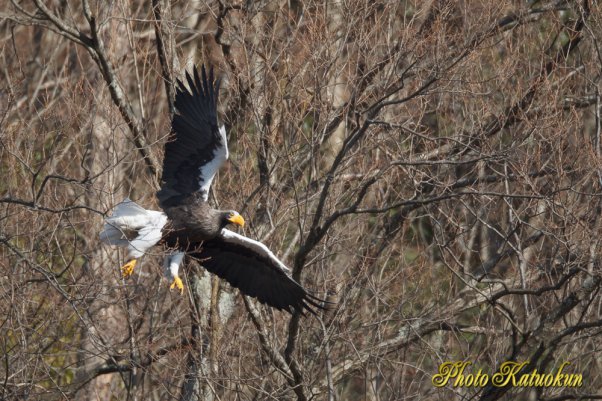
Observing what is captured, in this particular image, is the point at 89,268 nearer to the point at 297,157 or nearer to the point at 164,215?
the point at 164,215

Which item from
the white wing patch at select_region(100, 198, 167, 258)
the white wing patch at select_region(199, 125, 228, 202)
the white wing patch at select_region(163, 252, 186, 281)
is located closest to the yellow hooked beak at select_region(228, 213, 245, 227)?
the white wing patch at select_region(199, 125, 228, 202)

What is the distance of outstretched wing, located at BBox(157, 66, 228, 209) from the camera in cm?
929

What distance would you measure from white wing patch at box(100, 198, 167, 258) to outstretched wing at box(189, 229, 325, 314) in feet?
2.49

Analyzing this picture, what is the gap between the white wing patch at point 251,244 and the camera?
9195 mm

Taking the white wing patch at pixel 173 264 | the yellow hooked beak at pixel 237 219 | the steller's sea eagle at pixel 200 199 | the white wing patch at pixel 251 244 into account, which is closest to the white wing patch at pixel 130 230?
the steller's sea eagle at pixel 200 199

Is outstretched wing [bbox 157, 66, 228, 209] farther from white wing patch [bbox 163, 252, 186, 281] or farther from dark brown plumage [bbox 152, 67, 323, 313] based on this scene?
white wing patch [bbox 163, 252, 186, 281]

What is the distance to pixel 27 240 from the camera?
10.2 meters

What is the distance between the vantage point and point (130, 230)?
8633 millimetres

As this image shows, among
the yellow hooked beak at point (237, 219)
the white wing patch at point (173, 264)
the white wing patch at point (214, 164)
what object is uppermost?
the white wing patch at point (214, 164)

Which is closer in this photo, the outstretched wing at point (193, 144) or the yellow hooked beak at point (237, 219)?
the yellow hooked beak at point (237, 219)

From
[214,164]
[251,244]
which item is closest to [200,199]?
[214,164]

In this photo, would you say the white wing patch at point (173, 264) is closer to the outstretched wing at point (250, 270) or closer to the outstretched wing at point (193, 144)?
the outstretched wing at point (250, 270)

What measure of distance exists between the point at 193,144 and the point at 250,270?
1321 mm

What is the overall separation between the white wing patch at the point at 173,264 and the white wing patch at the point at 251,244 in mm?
532
